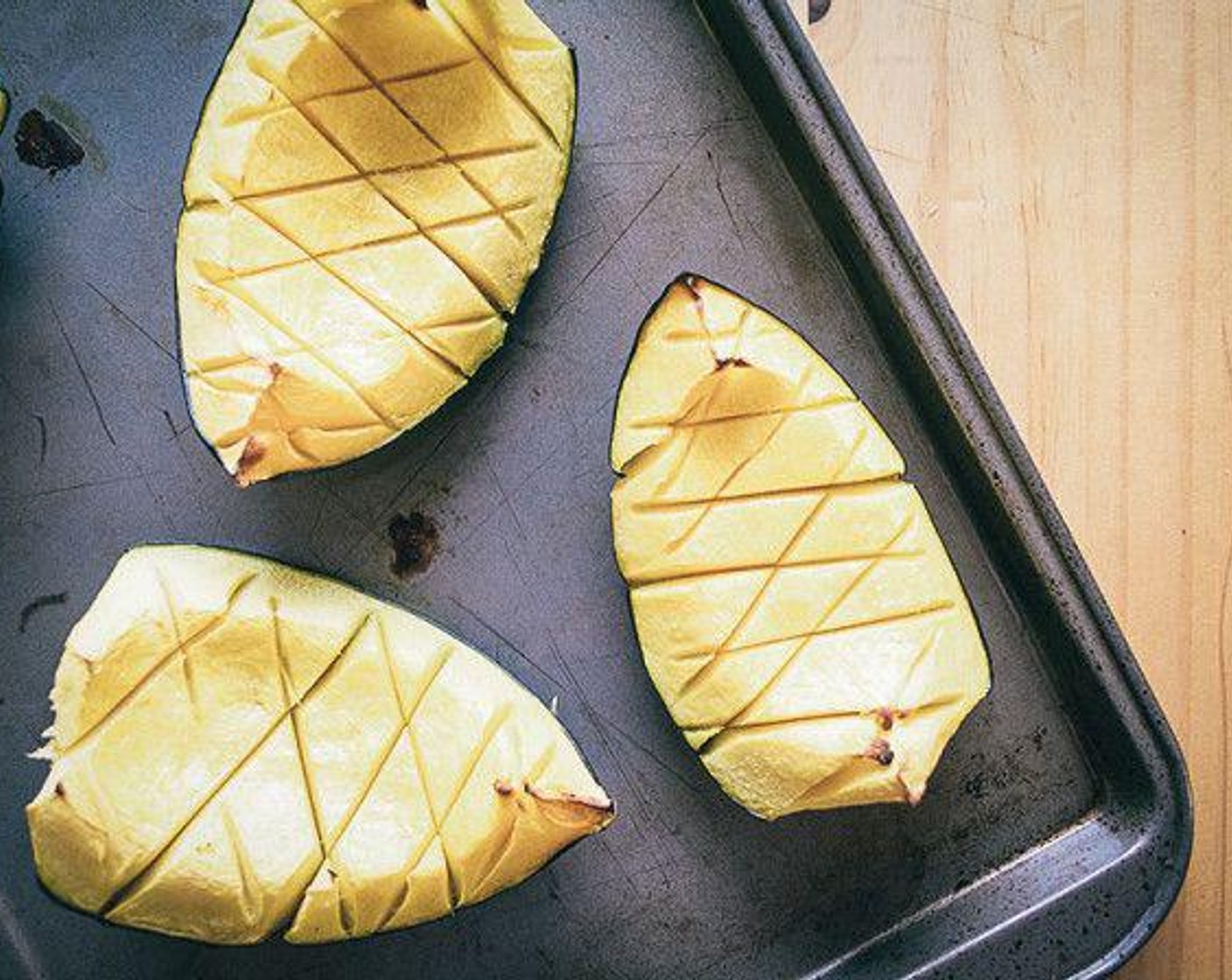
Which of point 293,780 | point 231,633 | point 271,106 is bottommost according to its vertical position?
point 293,780

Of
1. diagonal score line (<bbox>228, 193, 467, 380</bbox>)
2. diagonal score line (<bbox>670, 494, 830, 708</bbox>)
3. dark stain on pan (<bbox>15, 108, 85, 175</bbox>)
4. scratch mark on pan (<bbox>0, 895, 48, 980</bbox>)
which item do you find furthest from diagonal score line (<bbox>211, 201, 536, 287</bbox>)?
scratch mark on pan (<bbox>0, 895, 48, 980</bbox>)

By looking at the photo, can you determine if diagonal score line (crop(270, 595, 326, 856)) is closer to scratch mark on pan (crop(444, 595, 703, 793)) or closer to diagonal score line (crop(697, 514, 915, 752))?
scratch mark on pan (crop(444, 595, 703, 793))

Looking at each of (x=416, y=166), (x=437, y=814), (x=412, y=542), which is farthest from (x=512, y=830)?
(x=416, y=166)

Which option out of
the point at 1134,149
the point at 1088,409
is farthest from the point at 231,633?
the point at 1134,149

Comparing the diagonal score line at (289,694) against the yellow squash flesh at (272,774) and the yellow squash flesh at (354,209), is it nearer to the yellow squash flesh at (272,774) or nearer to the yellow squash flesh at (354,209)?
the yellow squash flesh at (272,774)

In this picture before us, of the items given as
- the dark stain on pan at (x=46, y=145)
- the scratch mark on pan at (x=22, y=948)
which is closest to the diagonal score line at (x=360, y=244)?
the dark stain on pan at (x=46, y=145)

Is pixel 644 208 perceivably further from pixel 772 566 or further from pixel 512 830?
pixel 512 830

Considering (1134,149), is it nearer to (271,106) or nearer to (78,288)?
(271,106)
